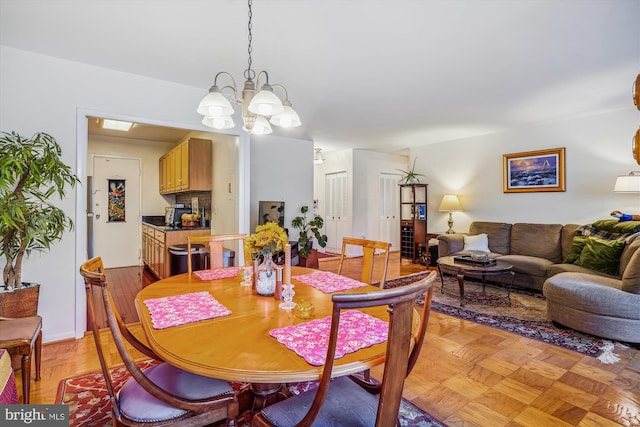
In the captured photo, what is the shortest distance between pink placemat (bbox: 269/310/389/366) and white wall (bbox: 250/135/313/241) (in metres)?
3.92

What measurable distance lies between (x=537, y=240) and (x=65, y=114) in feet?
18.6

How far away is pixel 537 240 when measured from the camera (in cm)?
443

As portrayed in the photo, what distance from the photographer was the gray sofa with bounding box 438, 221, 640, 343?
2535 mm

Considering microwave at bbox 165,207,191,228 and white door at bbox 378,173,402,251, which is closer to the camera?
microwave at bbox 165,207,191,228

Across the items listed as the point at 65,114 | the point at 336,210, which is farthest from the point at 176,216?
the point at 336,210

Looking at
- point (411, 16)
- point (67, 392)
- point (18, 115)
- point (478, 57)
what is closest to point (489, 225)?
point (478, 57)

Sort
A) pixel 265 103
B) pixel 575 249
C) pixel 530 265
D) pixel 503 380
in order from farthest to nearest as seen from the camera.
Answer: pixel 530 265 < pixel 575 249 < pixel 503 380 < pixel 265 103

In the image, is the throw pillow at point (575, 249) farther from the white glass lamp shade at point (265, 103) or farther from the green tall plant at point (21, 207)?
the green tall plant at point (21, 207)

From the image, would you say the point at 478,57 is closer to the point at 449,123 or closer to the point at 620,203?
the point at 449,123

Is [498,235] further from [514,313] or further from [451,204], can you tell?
[514,313]

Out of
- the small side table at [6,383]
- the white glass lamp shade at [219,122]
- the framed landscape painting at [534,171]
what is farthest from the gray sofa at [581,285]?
the small side table at [6,383]

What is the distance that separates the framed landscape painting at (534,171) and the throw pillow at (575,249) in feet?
3.17

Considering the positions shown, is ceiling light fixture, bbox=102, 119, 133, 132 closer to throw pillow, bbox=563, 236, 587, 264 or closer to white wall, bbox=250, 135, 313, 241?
white wall, bbox=250, 135, 313, 241

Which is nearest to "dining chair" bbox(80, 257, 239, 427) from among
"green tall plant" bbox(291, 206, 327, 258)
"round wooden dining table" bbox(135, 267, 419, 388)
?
"round wooden dining table" bbox(135, 267, 419, 388)
